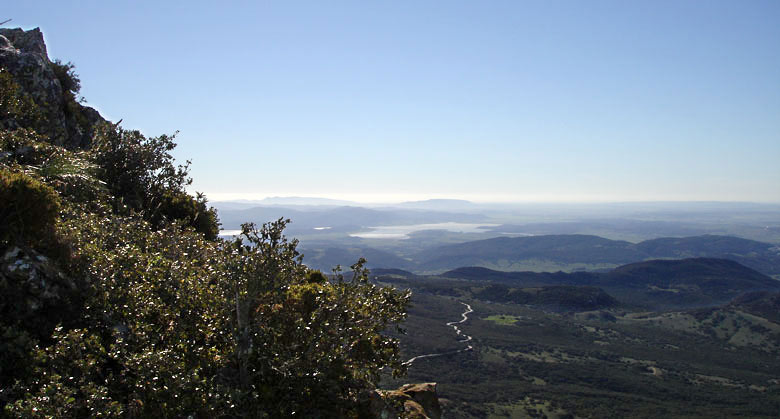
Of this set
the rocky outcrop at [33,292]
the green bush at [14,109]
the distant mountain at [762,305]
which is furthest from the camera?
the distant mountain at [762,305]

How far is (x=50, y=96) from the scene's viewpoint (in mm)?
19672

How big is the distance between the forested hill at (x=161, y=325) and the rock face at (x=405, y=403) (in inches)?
4.3

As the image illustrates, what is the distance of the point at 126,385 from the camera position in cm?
706

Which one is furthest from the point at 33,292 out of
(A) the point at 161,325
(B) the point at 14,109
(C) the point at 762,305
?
(C) the point at 762,305

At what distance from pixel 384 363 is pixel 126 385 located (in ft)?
16.9

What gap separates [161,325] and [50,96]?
18.2m

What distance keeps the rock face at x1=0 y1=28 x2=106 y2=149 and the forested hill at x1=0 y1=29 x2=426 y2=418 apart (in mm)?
7716

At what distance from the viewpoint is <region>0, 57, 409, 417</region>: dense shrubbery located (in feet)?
21.1

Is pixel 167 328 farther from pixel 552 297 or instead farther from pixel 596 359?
pixel 552 297

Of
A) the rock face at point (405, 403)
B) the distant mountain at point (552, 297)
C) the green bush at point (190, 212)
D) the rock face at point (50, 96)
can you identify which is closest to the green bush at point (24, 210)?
the rock face at point (405, 403)

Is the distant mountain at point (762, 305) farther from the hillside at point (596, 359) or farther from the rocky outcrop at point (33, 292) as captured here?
the rocky outcrop at point (33, 292)

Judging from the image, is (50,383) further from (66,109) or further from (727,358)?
(727,358)

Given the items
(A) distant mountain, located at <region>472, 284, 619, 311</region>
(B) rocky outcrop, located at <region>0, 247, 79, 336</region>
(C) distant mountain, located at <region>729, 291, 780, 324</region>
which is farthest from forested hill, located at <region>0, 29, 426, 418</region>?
(C) distant mountain, located at <region>729, 291, 780, 324</region>

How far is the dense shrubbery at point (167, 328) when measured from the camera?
6418 mm
